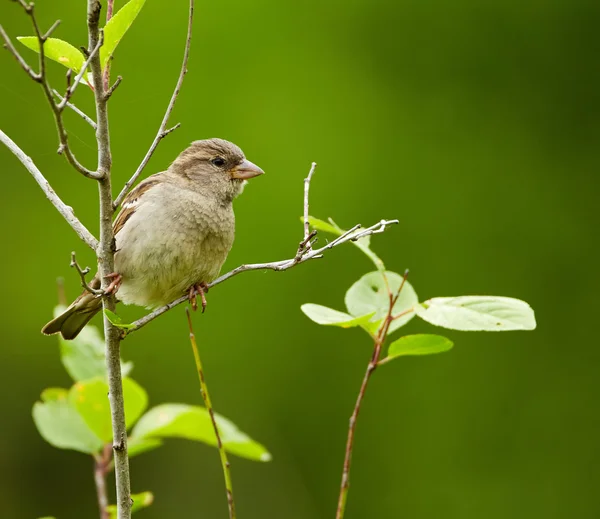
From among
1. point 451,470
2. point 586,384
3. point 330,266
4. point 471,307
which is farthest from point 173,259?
point 586,384

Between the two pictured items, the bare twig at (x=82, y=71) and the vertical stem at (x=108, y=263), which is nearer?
the bare twig at (x=82, y=71)

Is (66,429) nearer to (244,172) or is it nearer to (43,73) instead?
(43,73)

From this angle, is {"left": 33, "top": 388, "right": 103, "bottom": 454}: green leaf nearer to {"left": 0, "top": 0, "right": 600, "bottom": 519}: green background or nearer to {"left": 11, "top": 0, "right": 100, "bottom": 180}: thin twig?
{"left": 11, "top": 0, "right": 100, "bottom": 180}: thin twig

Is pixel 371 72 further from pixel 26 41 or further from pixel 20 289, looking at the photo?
pixel 26 41

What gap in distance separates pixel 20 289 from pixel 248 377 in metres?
1.71

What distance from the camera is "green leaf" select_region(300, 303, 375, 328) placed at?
194 cm

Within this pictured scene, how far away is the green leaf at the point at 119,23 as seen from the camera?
6.41ft

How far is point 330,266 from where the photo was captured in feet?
22.4

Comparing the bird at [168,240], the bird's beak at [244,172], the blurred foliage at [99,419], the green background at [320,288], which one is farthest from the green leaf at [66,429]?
the green background at [320,288]

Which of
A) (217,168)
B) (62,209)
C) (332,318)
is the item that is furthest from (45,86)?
(217,168)

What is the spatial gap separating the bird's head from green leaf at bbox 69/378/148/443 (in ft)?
4.40

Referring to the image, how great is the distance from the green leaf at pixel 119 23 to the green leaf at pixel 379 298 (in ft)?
2.34

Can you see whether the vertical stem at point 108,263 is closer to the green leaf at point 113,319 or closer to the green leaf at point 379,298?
the green leaf at point 113,319

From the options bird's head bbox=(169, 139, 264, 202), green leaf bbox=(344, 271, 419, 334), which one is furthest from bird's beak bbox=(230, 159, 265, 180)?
green leaf bbox=(344, 271, 419, 334)
